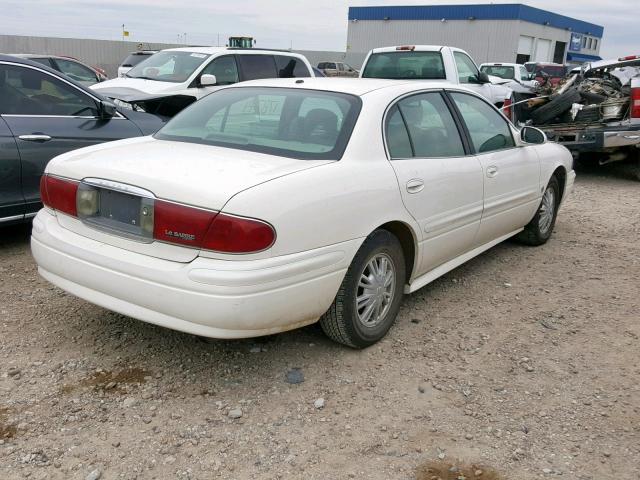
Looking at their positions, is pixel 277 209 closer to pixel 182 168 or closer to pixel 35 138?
pixel 182 168

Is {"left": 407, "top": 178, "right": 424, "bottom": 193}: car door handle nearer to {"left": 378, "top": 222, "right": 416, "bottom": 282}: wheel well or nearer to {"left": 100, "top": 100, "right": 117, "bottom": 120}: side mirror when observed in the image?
{"left": 378, "top": 222, "right": 416, "bottom": 282}: wheel well

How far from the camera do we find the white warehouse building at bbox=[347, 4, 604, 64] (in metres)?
46.3

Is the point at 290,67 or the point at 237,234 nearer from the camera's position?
the point at 237,234

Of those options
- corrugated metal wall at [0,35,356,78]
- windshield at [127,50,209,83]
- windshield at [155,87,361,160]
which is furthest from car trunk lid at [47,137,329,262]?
corrugated metal wall at [0,35,356,78]

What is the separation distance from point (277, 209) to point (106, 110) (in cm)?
326

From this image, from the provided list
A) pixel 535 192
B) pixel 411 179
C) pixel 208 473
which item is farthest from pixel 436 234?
pixel 208 473

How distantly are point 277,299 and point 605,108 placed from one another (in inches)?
307

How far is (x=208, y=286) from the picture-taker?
2.80m

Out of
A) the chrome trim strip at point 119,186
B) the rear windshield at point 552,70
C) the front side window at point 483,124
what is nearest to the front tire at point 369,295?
the chrome trim strip at point 119,186

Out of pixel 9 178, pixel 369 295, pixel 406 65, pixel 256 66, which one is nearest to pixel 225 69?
pixel 256 66

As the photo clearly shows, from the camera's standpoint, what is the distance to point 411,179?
367 cm

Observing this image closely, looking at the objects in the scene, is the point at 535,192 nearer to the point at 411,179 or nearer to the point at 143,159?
the point at 411,179

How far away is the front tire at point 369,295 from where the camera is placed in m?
3.37

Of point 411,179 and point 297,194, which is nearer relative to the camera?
point 297,194
